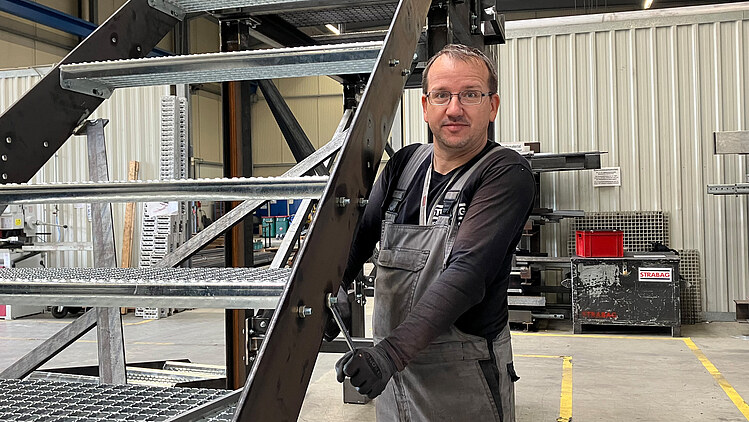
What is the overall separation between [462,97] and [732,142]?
504cm

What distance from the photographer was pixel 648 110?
7418mm

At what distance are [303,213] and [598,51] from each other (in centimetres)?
559

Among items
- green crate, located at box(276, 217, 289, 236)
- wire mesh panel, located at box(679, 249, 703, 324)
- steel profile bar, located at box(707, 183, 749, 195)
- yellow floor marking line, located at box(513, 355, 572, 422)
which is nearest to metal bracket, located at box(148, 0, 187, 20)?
yellow floor marking line, located at box(513, 355, 572, 422)

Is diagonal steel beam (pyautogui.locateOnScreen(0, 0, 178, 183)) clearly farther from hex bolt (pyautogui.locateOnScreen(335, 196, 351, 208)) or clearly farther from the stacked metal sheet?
Answer: the stacked metal sheet

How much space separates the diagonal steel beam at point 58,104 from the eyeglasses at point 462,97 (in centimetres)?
102

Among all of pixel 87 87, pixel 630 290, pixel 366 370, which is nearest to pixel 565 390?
pixel 630 290

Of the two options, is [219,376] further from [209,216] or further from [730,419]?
[209,216]

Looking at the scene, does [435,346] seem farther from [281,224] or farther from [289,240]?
[281,224]

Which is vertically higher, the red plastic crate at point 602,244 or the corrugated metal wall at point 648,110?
the corrugated metal wall at point 648,110

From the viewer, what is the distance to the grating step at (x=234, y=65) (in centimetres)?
164

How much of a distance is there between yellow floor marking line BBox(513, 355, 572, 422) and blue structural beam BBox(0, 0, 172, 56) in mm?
9261

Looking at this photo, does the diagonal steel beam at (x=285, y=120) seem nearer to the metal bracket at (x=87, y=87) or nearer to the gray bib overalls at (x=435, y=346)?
the metal bracket at (x=87, y=87)

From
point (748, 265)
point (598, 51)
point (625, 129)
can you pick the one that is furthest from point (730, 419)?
point (598, 51)

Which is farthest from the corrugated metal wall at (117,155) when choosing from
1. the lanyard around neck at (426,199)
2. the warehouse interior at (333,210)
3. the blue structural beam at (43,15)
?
the lanyard around neck at (426,199)
